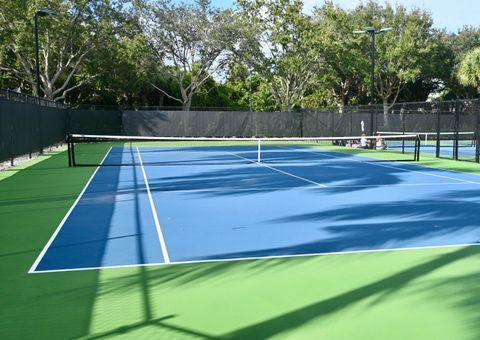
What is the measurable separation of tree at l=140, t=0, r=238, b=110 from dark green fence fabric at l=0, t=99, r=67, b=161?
53.1 feet

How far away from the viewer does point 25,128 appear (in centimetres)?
1927

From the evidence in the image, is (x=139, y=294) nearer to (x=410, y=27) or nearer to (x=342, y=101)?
(x=410, y=27)

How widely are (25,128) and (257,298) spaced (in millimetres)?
16490

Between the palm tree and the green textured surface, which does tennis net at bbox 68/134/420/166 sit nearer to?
the palm tree

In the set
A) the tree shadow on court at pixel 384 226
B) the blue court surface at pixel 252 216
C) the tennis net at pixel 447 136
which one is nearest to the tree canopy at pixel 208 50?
the tennis net at pixel 447 136

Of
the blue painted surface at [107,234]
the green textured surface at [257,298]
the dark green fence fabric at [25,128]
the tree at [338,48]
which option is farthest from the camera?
the tree at [338,48]

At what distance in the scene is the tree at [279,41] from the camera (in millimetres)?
38688

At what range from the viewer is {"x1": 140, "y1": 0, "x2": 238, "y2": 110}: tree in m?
40.8

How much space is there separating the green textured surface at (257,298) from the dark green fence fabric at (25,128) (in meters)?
10.1

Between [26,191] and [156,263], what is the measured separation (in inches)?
285

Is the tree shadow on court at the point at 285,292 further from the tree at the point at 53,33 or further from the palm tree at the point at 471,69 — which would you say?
the palm tree at the point at 471,69

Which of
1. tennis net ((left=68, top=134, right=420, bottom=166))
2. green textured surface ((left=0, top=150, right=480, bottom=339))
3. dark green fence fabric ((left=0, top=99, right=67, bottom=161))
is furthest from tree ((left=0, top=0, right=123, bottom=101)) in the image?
green textured surface ((left=0, top=150, right=480, bottom=339))

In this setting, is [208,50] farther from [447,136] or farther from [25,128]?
[25,128]

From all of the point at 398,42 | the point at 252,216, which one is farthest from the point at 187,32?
the point at 252,216
